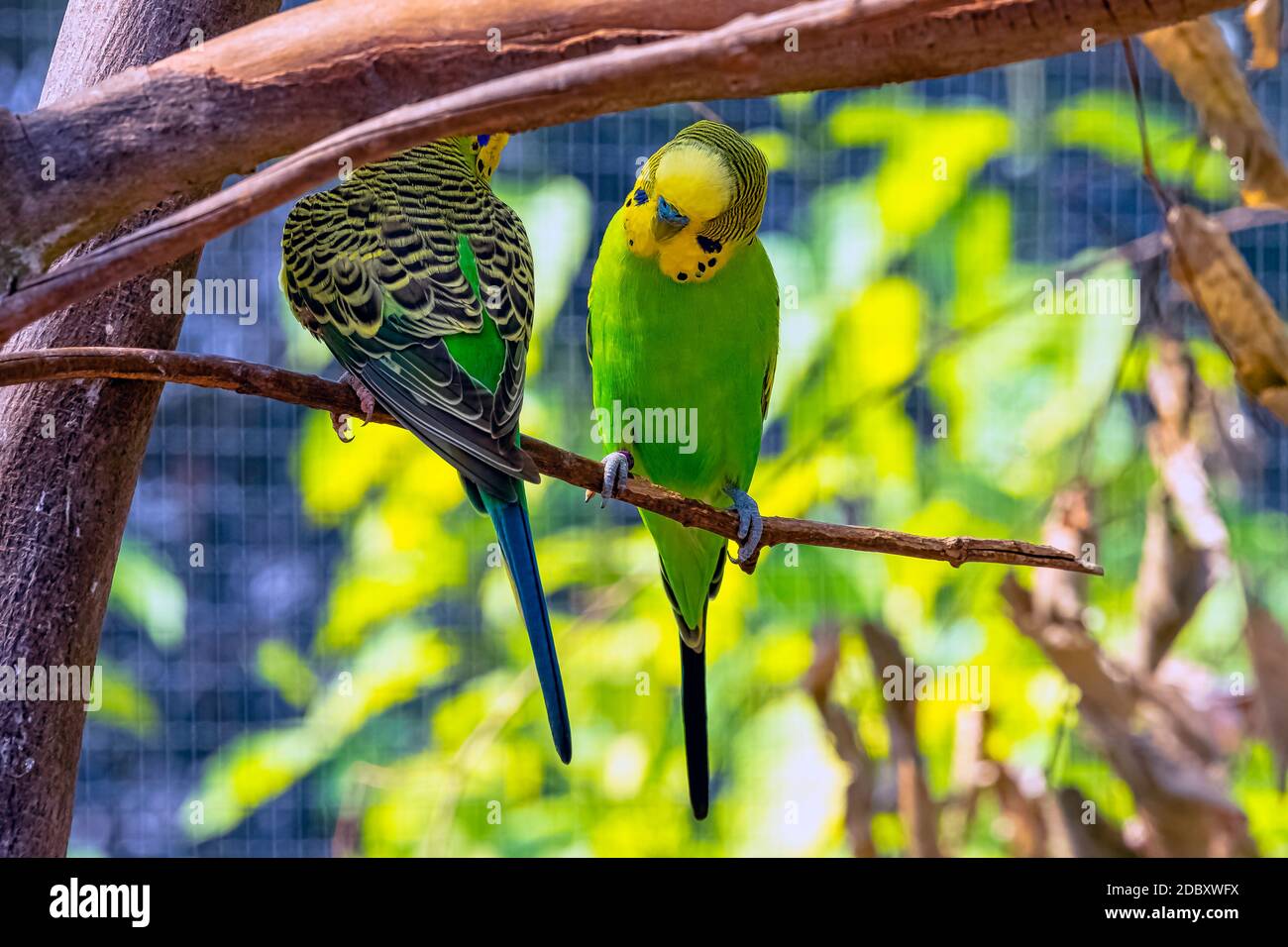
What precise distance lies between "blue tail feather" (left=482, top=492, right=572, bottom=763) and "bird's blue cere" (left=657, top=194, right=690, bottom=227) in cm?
A: 23

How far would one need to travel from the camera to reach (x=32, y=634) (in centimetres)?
86

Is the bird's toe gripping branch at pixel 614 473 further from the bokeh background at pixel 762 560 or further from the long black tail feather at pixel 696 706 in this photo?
the bokeh background at pixel 762 560

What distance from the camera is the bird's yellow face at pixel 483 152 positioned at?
1.04 m

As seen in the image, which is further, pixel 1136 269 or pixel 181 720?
pixel 181 720

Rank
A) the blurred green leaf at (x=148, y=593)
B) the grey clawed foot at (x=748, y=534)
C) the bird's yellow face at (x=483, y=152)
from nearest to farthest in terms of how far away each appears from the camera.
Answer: the grey clawed foot at (x=748, y=534) < the bird's yellow face at (x=483, y=152) < the blurred green leaf at (x=148, y=593)

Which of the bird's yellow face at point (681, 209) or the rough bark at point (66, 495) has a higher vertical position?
the bird's yellow face at point (681, 209)

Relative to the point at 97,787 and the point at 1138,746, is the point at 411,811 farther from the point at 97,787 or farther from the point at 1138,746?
the point at 1138,746

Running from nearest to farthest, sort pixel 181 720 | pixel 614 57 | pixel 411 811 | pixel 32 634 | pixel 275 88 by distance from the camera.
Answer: pixel 614 57, pixel 275 88, pixel 32 634, pixel 411 811, pixel 181 720

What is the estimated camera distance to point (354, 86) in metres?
0.71

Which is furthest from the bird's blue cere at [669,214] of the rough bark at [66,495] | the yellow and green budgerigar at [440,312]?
the rough bark at [66,495]

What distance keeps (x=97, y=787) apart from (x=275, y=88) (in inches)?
61.4

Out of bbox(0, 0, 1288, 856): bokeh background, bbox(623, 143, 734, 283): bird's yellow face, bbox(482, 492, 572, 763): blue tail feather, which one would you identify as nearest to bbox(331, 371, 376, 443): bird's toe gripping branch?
bbox(482, 492, 572, 763): blue tail feather
